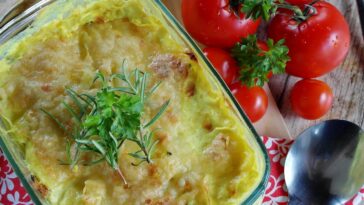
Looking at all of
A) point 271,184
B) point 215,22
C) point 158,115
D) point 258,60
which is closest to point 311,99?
point 258,60

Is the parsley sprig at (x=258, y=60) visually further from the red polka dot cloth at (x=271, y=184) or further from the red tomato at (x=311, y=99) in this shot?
the red polka dot cloth at (x=271, y=184)

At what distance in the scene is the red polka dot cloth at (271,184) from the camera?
2150 millimetres

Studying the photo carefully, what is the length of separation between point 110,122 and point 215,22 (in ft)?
3.25

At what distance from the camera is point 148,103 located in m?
1.88

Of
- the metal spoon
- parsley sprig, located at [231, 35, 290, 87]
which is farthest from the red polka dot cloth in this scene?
parsley sprig, located at [231, 35, 290, 87]

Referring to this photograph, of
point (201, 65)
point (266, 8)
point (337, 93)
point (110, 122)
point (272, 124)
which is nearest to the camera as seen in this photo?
point (110, 122)

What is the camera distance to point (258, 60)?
7.61ft

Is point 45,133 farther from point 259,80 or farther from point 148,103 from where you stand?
point 259,80

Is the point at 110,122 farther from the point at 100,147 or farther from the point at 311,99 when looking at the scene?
the point at 311,99

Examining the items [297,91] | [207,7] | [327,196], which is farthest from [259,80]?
[327,196]

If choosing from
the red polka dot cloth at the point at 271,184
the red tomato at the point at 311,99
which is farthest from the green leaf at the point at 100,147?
the red tomato at the point at 311,99

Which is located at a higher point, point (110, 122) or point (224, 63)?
point (110, 122)

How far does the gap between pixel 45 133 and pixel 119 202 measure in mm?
324

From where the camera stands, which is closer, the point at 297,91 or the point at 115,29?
the point at 115,29
